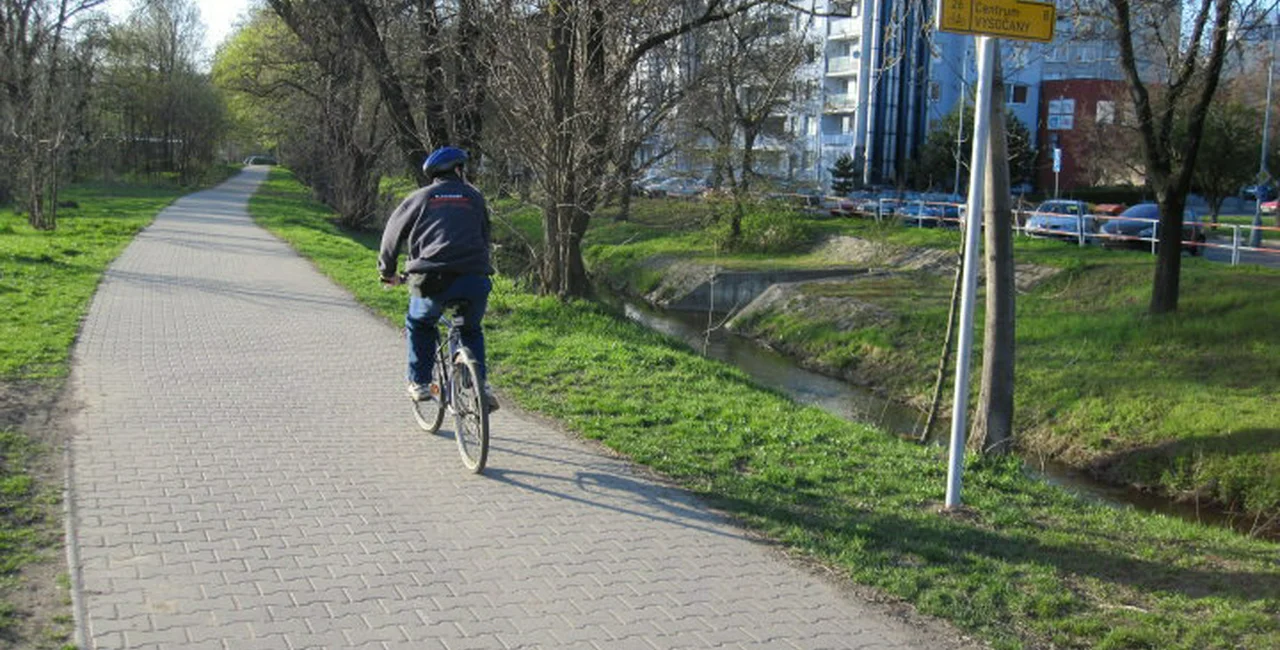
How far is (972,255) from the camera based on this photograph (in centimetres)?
619

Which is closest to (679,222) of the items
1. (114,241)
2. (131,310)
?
(114,241)

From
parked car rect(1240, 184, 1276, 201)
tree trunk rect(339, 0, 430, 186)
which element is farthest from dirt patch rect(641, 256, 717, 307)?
parked car rect(1240, 184, 1276, 201)

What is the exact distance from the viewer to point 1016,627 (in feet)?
15.2

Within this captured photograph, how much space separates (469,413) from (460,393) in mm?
233

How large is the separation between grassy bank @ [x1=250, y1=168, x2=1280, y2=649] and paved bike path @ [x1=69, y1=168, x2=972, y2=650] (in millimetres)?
331

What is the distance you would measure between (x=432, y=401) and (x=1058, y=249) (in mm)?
19060

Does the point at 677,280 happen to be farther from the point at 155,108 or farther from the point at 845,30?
the point at 845,30

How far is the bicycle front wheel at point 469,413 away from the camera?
6.32 meters

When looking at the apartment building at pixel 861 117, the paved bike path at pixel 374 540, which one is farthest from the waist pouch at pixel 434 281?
the apartment building at pixel 861 117

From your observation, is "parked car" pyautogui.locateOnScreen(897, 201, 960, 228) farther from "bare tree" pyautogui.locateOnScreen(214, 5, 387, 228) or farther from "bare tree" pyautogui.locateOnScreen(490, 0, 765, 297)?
"bare tree" pyautogui.locateOnScreen(490, 0, 765, 297)

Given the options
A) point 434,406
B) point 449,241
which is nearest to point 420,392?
point 434,406

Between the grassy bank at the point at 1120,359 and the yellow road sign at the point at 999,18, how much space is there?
22.1ft

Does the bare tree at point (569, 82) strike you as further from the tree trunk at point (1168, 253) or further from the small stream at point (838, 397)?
the tree trunk at point (1168, 253)

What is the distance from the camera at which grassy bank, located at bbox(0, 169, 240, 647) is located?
4273mm
